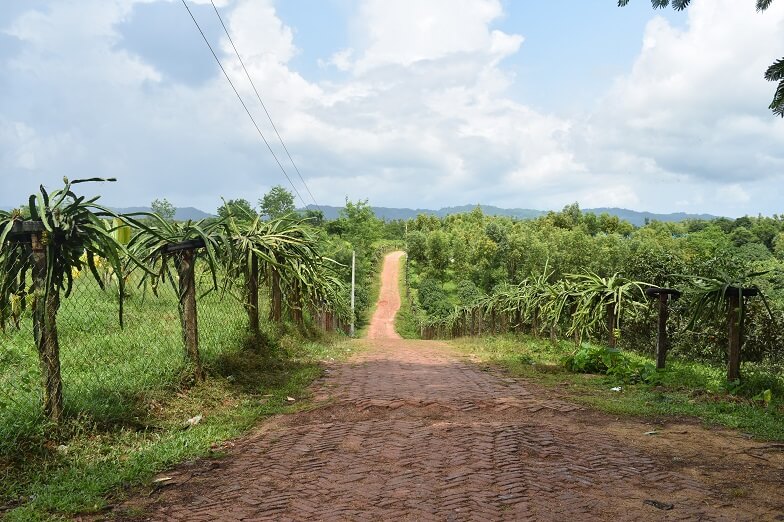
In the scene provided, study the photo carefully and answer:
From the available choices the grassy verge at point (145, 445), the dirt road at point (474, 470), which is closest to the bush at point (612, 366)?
the dirt road at point (474, 470)

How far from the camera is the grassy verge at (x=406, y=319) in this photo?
131 feet

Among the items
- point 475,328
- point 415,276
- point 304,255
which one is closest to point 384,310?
point 415,276

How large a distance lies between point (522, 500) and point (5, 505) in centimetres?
321

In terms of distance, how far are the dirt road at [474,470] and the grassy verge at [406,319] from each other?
32486 millimetres

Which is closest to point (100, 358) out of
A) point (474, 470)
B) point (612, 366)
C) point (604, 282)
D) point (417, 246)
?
point (474, 470)

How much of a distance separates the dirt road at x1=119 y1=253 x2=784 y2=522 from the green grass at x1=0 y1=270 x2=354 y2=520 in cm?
43

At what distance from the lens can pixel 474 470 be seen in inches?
169

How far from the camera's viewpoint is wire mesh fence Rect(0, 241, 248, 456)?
4.71 meters

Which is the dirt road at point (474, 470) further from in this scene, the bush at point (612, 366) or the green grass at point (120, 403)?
the bush at point (612, 366)

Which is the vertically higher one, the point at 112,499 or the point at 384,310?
the point at 112,499

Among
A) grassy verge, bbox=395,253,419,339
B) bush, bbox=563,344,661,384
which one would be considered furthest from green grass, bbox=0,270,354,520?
grassy verge, bbox=395,253,419,339

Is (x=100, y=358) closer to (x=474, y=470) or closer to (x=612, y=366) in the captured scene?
(x=474, y=470)

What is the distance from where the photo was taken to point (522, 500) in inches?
147

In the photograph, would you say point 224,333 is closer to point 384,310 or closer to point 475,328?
point 475,328
